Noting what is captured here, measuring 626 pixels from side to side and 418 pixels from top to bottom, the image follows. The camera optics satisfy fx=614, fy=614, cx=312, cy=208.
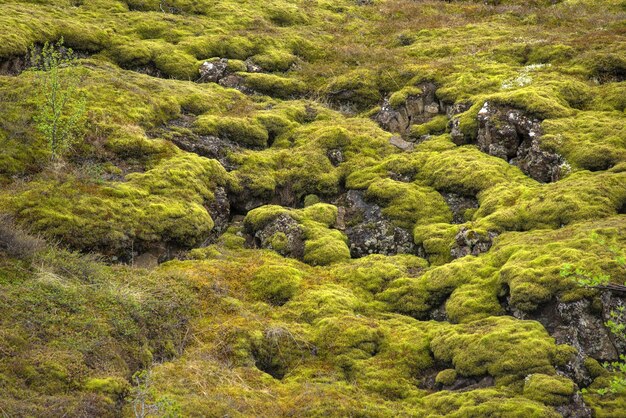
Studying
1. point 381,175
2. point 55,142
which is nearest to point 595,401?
point 381,175

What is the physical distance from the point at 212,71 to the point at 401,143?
31.9 ft

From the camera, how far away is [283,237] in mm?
18703

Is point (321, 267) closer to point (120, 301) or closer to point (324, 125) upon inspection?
point (120, 301)

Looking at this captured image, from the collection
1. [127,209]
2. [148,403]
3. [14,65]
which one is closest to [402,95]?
[127,209]

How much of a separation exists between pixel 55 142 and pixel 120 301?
7.19 metres

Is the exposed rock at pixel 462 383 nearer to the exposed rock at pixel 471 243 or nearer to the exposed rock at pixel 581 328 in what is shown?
the exposed rock at pixel 581 328

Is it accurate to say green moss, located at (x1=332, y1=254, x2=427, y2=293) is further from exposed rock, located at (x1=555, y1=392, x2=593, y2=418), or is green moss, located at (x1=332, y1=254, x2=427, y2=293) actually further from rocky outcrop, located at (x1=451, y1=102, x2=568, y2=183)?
exposed rock, located at (x1=555, y1=392, x2=593, y2=418)

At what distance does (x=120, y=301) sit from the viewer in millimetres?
13555

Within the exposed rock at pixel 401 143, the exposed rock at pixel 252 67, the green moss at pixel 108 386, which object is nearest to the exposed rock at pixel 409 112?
the exposed rock at pixel 401 143

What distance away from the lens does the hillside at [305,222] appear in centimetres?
1215

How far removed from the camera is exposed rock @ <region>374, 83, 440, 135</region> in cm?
2559

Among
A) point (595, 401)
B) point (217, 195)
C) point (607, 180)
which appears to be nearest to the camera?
point (595, 401)

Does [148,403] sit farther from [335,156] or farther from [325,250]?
[335,156]

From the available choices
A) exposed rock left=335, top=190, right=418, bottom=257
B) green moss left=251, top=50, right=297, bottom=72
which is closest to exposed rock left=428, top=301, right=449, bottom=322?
exposed rock left=335, top=190, right=418, bottom=257
